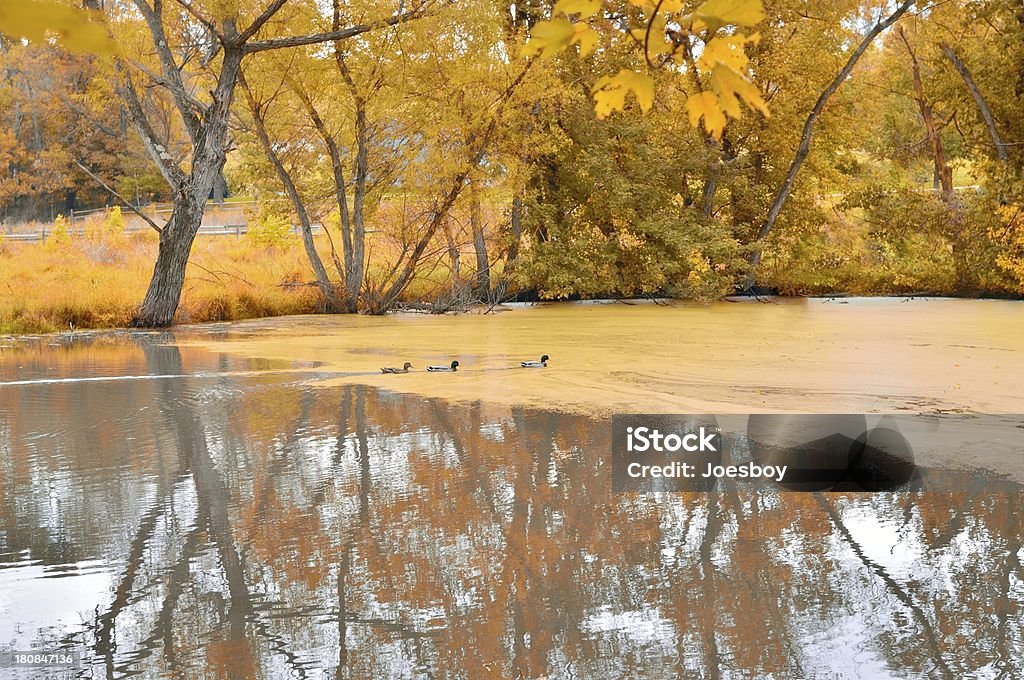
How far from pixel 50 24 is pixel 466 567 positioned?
237cm

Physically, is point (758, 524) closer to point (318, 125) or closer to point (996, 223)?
point (318, 125)

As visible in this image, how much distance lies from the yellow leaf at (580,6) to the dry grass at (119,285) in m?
13.3

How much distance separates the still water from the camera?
3.27 metres

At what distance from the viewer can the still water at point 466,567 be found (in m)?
3.27

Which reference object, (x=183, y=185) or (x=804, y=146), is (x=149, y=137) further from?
(x=804, y=146)

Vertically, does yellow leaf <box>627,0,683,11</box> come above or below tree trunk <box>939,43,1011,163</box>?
below

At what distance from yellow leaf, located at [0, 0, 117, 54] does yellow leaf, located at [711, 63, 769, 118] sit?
4.41 feet

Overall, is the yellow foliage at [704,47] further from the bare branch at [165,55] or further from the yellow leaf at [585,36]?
the bare branch at [165,55]

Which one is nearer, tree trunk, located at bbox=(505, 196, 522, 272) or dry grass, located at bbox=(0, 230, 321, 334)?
dry grass, located at bbox=(0, 230, 321, 334)

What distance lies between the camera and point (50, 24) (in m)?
2.48

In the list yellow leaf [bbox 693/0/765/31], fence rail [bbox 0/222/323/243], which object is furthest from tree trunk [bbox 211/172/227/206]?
yellow leaf [bbox 693/0/765/31]

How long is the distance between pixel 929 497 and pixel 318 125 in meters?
12.2

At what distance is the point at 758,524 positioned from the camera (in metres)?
4.76

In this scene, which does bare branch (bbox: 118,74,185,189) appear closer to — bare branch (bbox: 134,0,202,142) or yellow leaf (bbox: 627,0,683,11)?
bare branch (bbox: 134,0,202,142)
